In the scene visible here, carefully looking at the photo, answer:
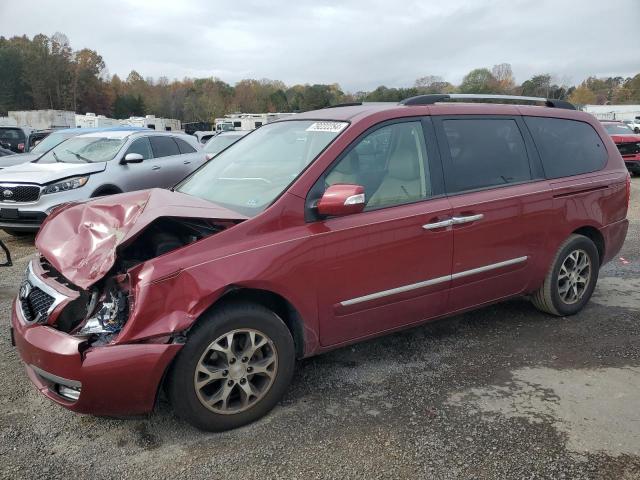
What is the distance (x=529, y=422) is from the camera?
2.87 meters

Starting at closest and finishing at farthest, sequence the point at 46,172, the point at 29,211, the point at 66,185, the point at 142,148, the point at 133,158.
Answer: the point at 29,211, the point at 66,185, the point at 46,172, the point at 133,158, the point at 142,148

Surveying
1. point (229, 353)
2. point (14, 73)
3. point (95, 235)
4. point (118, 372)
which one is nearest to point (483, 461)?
point (229, 353)

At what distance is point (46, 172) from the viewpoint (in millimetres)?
7652

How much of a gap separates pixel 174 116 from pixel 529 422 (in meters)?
97.3

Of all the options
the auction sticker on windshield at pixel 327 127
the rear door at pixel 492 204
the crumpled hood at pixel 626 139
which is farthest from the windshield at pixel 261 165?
the crumpled hood at pixel 626 139

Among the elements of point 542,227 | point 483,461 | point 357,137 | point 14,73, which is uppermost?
point 14,73

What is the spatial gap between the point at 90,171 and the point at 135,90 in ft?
369

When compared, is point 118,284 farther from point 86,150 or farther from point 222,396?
point 86,150

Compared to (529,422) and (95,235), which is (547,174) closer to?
(529,422)

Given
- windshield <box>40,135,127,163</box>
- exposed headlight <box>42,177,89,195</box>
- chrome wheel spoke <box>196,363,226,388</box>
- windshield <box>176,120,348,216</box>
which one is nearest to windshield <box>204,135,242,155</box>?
windshield <box>40,135,127,163</box>

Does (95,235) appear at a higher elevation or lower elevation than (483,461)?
higher

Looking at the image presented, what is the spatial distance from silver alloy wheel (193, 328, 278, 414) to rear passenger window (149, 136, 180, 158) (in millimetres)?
7084

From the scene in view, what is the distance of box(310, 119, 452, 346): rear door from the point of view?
3.03m

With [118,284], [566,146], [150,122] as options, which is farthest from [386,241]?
[150,122]
